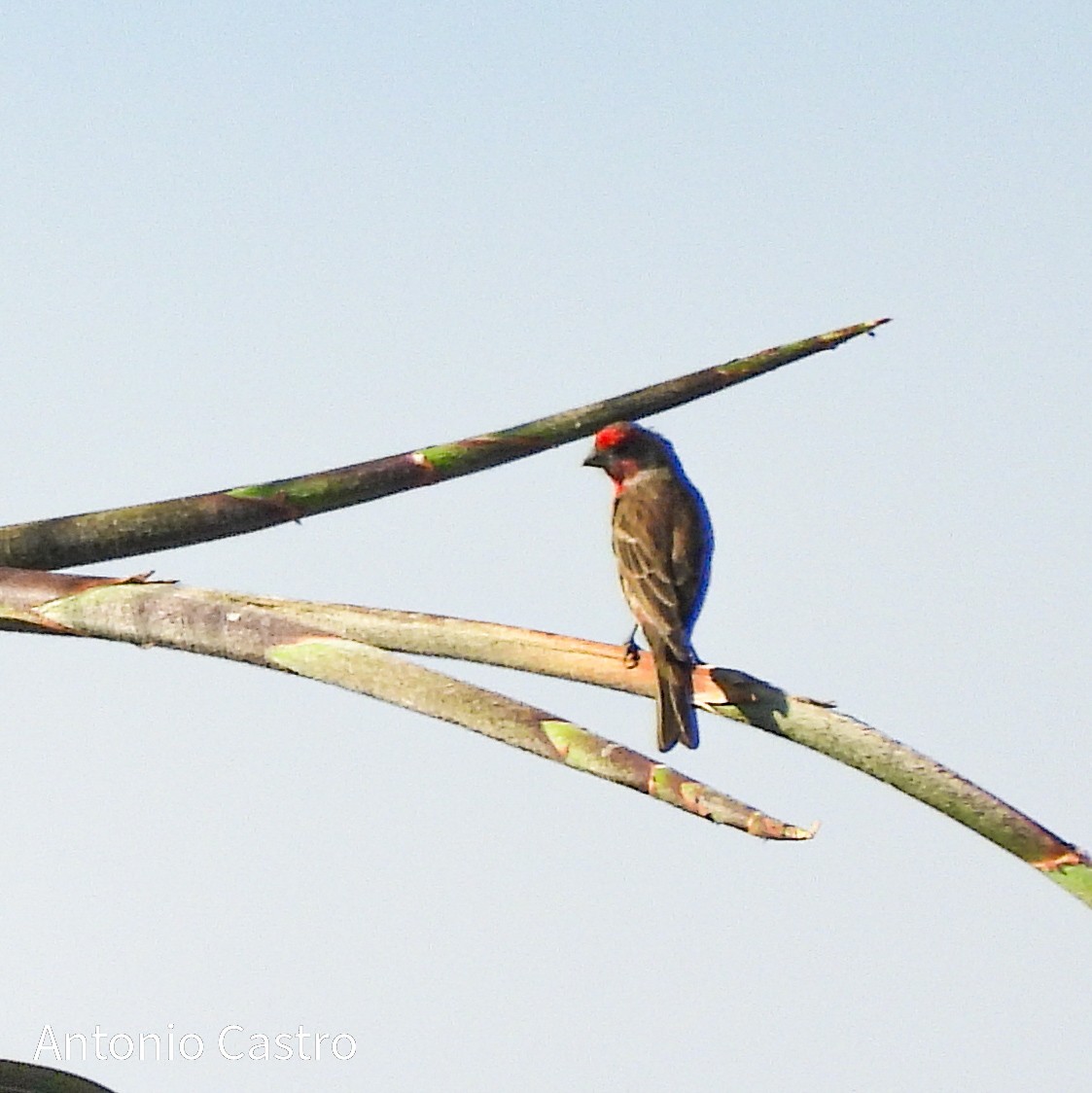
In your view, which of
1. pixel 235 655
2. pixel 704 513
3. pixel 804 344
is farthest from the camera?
pixel 704 513

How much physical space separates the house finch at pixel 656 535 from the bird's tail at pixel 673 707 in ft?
1.90

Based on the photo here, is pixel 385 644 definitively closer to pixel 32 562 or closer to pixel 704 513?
pixel 32 562

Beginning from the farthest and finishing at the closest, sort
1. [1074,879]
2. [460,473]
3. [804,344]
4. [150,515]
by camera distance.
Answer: [804,344], [460,473], [150,515], [1074,879]

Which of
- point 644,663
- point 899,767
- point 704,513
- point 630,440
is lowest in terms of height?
point 899,767

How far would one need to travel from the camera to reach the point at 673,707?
3.49 meters

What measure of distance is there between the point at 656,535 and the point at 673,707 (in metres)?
2.56

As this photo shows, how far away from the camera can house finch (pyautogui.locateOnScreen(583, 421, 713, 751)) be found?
550 cm

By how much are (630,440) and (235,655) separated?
15.0 feet

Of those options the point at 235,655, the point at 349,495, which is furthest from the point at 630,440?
the point at 235,655

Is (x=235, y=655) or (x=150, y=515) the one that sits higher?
(x=150, y=515)

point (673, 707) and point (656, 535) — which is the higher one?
point (656, 535)

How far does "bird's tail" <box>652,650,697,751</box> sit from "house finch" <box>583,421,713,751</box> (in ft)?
1.90

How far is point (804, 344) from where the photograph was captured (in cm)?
330

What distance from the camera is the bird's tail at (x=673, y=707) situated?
312 cm
